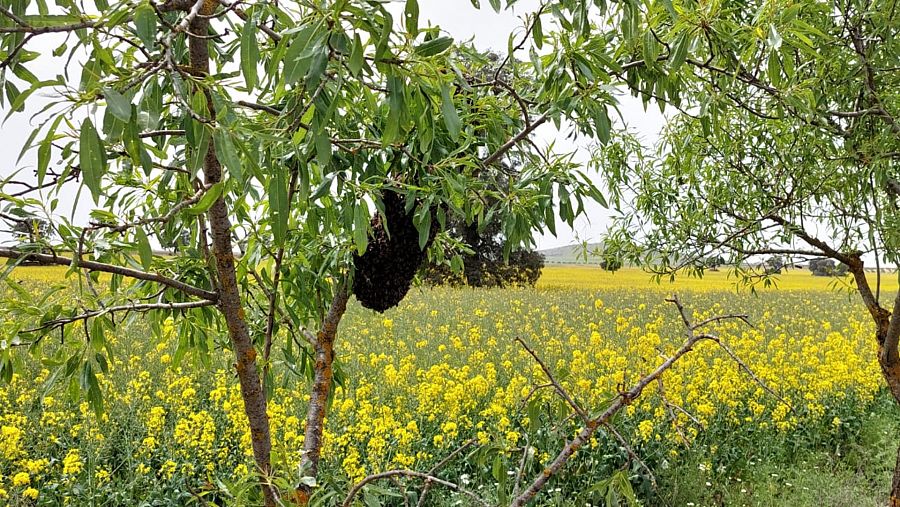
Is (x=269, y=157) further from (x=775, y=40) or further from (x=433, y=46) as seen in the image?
(x=775, y=40)

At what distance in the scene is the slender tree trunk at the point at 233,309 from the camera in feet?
3.67

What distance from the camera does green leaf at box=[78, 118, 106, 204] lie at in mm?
616

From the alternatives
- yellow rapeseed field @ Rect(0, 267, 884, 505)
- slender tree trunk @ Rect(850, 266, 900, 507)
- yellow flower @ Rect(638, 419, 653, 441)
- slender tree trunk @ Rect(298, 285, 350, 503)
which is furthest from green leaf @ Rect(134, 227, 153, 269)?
yellow flower @ Rect(638, 419, 653, 441)

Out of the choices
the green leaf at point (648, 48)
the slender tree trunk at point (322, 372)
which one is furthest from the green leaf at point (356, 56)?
the slender tree trunk at point (322, 372)

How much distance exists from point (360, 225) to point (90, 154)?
0.50m

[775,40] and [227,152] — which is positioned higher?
[775,40]

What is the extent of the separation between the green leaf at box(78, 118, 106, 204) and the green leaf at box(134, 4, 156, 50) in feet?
0.43

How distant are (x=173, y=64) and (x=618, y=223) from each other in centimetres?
281

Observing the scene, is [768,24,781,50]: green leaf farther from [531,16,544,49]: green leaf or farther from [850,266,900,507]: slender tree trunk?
[850,266,900,507]: slender tree trunk

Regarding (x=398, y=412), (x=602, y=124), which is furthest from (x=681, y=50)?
(x=398, y=412)

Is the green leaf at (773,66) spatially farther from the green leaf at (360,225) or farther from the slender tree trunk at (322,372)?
the slender tree trunk at (322,372)

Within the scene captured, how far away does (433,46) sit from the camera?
81 cm

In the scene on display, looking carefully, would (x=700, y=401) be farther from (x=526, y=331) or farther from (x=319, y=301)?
(x=319, y=301)

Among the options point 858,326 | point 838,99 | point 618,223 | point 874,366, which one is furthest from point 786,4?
point 858,326
